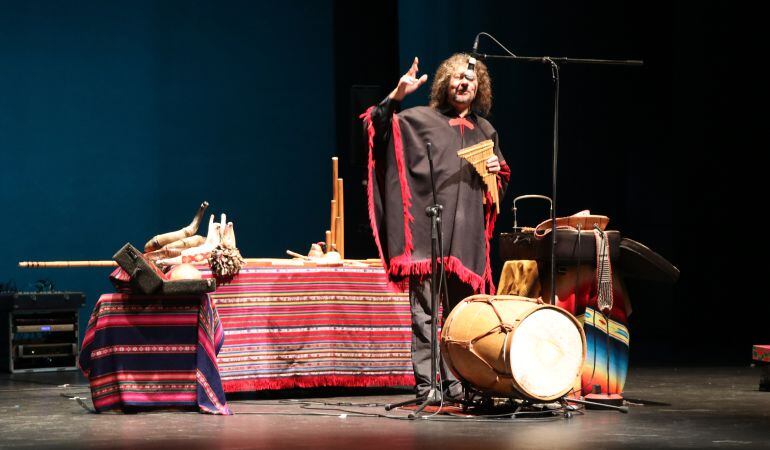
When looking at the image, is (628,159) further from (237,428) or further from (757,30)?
(237,428)

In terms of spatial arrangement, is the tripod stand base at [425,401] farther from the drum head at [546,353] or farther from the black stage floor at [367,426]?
the drum head at [546,353]

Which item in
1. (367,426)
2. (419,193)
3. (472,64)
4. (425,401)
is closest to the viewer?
(367,426)

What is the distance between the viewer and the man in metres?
4.77

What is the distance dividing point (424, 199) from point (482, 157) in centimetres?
32

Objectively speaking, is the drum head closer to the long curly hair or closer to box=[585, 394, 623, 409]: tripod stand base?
box=[585, 394, 623, 409]: tripod stand base

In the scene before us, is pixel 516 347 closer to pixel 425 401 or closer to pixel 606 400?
pixel 425 401

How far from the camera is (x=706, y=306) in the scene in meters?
8.40

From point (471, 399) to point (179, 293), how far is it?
136 cm

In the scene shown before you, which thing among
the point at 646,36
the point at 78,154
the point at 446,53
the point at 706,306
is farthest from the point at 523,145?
the point at 78,154

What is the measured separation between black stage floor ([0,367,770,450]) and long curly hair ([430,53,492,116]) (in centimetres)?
145

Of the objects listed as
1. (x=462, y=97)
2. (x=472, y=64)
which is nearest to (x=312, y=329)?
(x=462, y=97)

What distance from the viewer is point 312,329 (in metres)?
5.43

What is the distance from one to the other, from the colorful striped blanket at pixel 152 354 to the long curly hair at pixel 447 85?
143 cm

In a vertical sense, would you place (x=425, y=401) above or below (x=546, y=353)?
below
